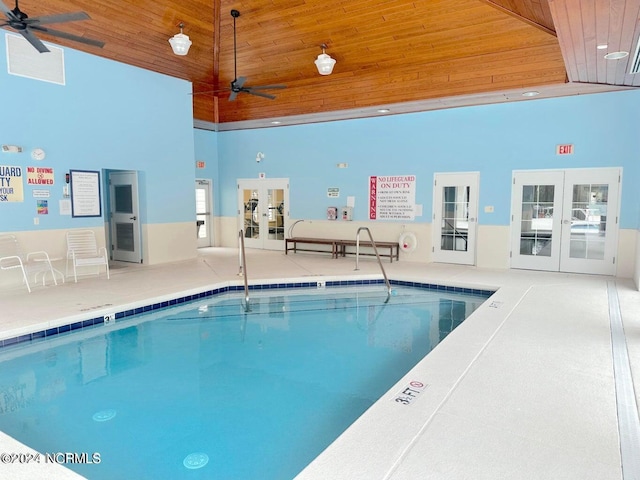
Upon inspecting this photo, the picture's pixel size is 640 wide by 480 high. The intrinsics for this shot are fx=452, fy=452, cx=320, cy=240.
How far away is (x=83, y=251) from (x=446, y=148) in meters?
6.43

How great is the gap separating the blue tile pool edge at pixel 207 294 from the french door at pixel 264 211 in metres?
3.64

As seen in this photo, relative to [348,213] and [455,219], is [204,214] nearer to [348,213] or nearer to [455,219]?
[348,213]

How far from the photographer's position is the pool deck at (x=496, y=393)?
2143mm

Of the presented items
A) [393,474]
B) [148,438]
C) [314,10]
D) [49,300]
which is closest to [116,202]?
[49,300]

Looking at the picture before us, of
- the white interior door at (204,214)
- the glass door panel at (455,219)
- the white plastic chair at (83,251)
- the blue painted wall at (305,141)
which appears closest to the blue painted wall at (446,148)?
the blue painted wall at (305,141)

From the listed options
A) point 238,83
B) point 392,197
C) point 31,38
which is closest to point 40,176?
point 31,38

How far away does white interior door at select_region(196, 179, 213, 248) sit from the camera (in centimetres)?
1106

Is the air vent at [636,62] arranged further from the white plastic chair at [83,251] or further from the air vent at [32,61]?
the white plastic chair at [83,251]

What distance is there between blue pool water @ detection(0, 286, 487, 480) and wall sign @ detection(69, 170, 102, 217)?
2536mm

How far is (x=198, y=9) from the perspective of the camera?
6.90 metres

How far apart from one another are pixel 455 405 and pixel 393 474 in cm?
84

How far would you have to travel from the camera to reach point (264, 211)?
10852 millimetres

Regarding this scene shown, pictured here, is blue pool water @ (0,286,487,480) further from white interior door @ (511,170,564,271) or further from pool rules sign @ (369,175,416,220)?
pool rules sign @ (369,175,416,220)

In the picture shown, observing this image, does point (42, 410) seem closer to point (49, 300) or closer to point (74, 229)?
point (49, 300)
